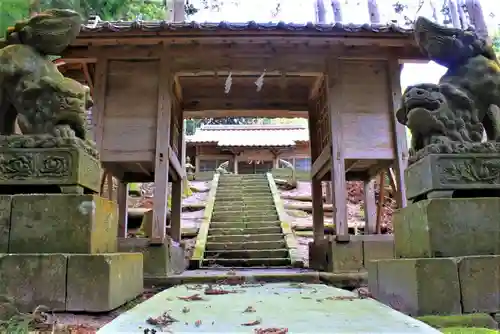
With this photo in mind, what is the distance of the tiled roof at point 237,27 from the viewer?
7.21m

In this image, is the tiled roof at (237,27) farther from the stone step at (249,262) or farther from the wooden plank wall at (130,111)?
the stone step at (249,262)

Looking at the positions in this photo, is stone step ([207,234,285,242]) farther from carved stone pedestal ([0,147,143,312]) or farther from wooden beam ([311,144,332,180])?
carved stone pedestal ([0,147,143,312])

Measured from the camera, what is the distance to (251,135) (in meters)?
28.5

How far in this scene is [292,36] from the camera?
7387 millimetres

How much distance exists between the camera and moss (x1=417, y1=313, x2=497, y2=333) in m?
3.21

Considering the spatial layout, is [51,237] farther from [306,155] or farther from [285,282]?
[306,155]

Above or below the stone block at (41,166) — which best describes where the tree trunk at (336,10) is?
above

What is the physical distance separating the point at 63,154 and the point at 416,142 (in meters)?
3.44

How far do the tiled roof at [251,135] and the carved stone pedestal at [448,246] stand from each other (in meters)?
22.1

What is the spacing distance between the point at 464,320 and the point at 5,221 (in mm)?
3900

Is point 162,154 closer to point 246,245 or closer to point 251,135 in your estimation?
point 246,245

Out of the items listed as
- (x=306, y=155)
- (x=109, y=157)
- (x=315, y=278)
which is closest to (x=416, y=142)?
(x=315, y=278)

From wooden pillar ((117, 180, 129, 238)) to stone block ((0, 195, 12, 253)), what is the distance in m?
5.74

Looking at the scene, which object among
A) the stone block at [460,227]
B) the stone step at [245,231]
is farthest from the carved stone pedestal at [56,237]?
the stone step at [245,231]
